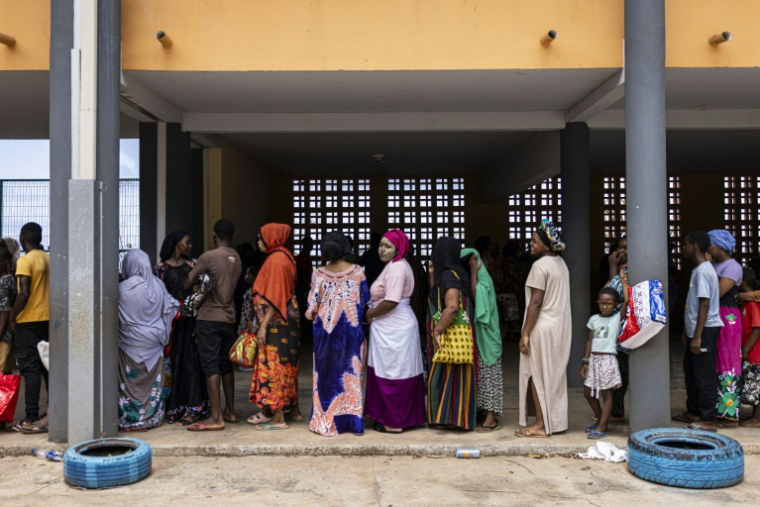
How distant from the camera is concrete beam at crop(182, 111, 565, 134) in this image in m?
7.45

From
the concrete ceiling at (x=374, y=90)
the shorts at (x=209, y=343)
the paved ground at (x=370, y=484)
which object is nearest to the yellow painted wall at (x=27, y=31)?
the concrete ceiling at (x=374, y=90)

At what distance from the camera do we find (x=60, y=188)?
17.1 feet

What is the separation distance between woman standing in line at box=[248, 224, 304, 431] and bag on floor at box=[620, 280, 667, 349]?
255 centimetres

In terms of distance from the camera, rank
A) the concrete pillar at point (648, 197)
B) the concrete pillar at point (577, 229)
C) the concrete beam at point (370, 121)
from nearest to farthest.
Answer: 1. the concrete pillar at point (648, 197)
2. the concrete pillar at point (577, 229)
3. the concrete beam at point (370, 121)

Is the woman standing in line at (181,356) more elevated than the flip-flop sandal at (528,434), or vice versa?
the woman standing in line at (181,356)

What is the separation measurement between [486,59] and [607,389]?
271 centimetres

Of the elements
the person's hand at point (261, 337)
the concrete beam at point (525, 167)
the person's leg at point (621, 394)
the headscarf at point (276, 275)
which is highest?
the concrete beam at point (525, 167)

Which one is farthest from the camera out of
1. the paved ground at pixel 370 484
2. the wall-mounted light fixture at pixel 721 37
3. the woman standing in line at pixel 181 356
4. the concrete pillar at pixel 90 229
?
the woman standing in line at pixel 181 356

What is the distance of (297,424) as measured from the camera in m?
5.82

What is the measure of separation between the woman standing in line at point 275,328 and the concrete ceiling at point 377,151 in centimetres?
388

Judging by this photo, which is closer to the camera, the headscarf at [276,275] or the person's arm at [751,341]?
the headscarf at [276,275]

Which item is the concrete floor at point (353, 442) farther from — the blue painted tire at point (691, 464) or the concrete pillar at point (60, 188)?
the blue painted tire at point (691, 464)

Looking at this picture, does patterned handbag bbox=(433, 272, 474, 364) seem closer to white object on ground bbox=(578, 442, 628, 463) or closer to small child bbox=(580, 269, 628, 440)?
small child bbox=(580, 269, 628, 440)

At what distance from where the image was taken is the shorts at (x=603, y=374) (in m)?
5.32
